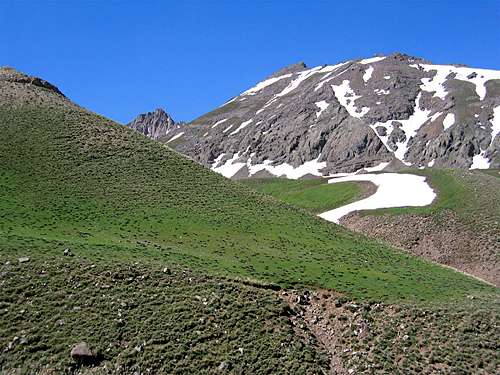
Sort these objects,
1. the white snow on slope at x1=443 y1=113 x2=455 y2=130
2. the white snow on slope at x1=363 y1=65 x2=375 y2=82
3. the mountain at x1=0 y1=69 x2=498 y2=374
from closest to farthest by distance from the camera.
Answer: the mountain at x1=0 y1=69 x2=498 y2=374
the white snow on slope at x1=443 y1=113 x2=455 y2=130
the white snow on slope at x1=363 y1=65 x2=375 y2=82

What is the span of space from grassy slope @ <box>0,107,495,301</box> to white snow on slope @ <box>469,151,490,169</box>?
87.8m

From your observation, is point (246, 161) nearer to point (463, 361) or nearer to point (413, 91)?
point (413, 91)

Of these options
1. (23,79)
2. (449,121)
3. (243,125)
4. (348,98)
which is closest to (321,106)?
(348,98)

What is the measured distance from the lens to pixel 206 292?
84.2ft

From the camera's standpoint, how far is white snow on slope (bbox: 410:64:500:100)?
527 feet

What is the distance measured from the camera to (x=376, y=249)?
1658 inches

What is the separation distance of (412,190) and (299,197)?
1860 cm

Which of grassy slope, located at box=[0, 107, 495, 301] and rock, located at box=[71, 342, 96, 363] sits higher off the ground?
grassy slope, located at box=[0, 107, 495, 301]

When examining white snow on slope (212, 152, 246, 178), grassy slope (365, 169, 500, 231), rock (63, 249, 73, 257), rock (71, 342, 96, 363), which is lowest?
rock (71, 342, 96, 363)

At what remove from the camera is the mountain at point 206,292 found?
21469 mm

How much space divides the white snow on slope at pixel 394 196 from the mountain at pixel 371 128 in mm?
52867

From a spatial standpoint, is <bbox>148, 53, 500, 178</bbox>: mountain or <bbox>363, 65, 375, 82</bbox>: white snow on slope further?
<bbox>363, 65, 375, 82</bbox>: white snow on slope

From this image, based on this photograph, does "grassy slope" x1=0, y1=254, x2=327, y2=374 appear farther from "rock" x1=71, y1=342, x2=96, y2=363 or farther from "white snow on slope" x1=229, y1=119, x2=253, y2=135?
"white snow on slope" x1=229, y1=119, x2=253, y2=135

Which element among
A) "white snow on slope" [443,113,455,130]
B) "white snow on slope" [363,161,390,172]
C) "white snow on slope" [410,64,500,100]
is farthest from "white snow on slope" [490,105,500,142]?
"white snow on slope" [363,161,390,172]
